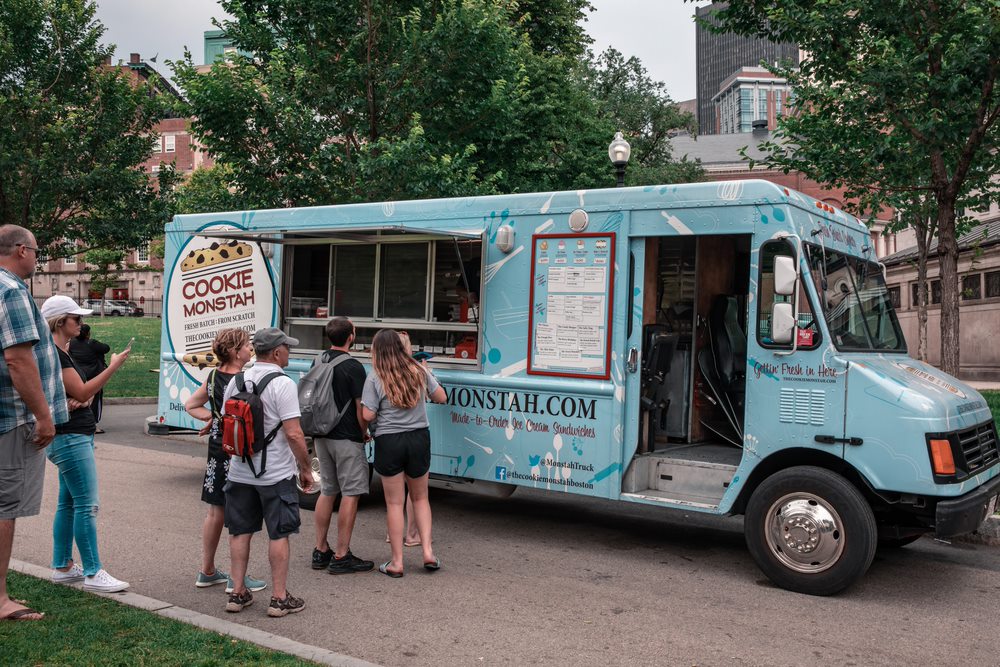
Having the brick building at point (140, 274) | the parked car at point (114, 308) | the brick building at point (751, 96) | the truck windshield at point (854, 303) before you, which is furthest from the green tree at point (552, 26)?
the brick building at point (751, 96)

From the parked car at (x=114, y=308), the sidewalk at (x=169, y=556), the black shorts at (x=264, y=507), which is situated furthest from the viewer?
the parked car at (x=114, y=308)

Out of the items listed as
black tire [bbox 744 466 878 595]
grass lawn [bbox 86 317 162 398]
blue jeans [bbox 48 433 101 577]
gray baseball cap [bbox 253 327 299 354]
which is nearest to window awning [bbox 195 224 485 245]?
gray baseball cap [bbox 253 327 299 354]

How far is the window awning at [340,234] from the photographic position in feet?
25.3

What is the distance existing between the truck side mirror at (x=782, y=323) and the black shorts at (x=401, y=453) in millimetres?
2561

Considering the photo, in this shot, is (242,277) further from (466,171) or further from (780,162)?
(780,162)

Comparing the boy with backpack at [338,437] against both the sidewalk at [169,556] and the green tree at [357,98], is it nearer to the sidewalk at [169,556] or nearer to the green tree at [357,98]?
the sidewalk at [169,556]

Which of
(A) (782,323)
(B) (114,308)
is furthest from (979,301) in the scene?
(B) (114,308)

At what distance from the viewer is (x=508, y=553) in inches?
278

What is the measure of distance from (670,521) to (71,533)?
5133 mm

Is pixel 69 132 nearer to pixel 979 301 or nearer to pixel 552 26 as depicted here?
pixel 552 26

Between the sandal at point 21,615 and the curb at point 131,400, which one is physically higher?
the curb at point 131,400

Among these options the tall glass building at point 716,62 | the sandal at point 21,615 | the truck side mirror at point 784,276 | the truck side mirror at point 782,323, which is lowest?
the sandal at point 21,615

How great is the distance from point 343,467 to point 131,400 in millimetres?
14732

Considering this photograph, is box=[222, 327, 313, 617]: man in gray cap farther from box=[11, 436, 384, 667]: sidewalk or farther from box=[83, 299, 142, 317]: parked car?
box=[83, 299, 142, 317]: parked car
